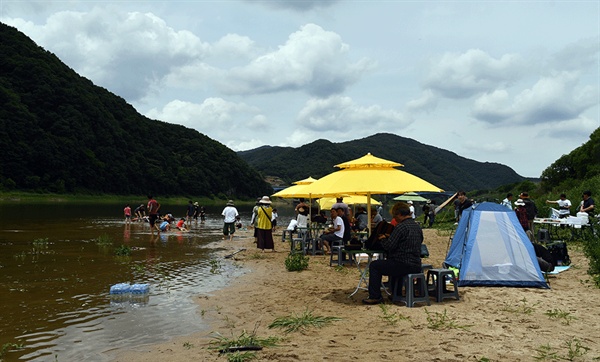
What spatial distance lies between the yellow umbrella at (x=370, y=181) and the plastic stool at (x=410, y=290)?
230 centimetres

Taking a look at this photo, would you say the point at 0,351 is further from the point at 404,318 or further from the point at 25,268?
the point at 25,268

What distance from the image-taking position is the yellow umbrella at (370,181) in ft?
33.7

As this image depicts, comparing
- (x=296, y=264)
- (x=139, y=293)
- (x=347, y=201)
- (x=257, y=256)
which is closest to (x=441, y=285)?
(x=296, y=264)

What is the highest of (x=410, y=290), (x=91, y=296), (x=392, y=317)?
(x=410, y=290)

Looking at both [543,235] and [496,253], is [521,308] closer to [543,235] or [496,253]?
[496,253]

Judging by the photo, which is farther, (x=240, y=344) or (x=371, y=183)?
(x=371, y=183)

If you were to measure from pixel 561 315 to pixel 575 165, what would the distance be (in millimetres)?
69214

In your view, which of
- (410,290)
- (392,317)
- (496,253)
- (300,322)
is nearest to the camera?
(300,322)

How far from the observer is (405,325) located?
22.2 ft

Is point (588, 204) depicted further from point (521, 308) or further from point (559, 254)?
point (521, 308)

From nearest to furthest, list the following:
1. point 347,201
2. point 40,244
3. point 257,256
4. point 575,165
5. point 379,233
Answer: point 379,233 → point 257,256 → point 40,244 → point 347,201 → point 575,165

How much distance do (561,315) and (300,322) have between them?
3.84 meters

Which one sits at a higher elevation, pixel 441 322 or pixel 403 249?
pixel 403 249

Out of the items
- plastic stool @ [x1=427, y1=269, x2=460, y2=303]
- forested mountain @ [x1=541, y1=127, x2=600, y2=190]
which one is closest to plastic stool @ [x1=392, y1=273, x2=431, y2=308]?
plastic stool @ [x1=427, y1=269, x2=460, y2=303]
